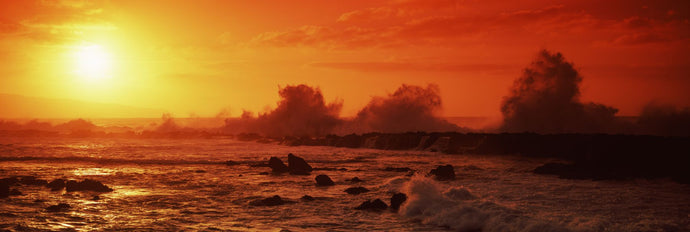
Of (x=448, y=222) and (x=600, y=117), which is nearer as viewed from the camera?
(x=448, y=222)

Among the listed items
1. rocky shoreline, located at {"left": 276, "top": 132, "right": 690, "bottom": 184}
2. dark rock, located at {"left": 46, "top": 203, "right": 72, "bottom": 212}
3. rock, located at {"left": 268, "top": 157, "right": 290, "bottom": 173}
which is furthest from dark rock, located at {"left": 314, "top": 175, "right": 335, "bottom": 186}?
rocky shoreline, located at {"left": 276, "top": 132, "right": 690, "bottom": 184}

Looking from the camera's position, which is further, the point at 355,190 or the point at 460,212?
the point at 355,190

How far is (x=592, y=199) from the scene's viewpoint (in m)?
13.6

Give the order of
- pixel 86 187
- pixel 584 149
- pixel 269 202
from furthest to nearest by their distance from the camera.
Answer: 1. pixel 584 149
2. pixel 86 187
3. pixel 269 202

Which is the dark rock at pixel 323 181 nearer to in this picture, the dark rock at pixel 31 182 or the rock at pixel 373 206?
the rock at pixel 373 206

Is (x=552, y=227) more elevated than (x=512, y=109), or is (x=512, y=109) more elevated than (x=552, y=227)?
(x=512, y=109)

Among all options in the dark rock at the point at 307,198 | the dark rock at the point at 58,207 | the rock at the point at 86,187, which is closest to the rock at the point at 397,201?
the dark rock at the point at 307,198

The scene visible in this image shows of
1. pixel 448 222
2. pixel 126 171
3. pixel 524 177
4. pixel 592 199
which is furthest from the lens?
pixel 126 171

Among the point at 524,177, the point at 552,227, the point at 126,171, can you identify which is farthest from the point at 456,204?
the point at 126,171

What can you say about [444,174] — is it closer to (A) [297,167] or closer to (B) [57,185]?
(A) [297,167]

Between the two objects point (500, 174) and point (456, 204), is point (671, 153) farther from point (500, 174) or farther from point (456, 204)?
point (456, 204)

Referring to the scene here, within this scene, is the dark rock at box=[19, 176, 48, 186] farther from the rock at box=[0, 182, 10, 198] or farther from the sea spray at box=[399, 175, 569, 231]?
the sea spray at box=[399, 175, 569, 231]

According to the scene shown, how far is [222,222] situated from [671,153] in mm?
20102

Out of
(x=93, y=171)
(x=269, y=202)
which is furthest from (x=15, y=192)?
(x=93, y=171)
